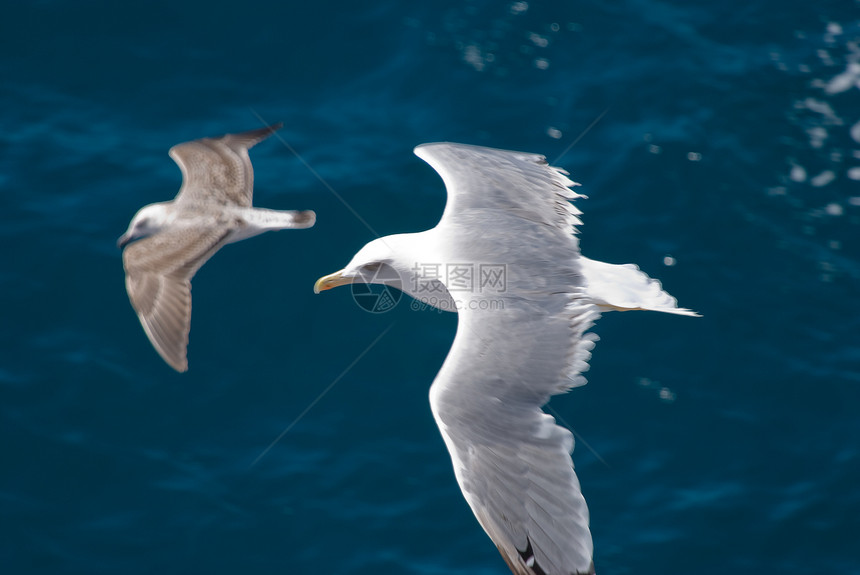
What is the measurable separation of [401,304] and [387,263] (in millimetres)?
1592

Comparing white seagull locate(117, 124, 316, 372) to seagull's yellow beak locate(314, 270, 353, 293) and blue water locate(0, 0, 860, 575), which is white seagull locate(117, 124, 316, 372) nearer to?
seagull's yellow beak locate(314, 270, 353, 293)

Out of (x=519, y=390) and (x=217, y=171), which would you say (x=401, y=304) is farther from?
(x=519, y=390)

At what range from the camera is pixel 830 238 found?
8062 mm

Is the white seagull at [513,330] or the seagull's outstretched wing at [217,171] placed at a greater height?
the seagull's outstretched wing at [217,171]

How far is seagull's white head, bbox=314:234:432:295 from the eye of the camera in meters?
6.05

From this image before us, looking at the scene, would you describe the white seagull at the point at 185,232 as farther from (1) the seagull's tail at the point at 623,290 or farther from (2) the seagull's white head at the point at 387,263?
(1) the seagull's tail at the point at 623,290

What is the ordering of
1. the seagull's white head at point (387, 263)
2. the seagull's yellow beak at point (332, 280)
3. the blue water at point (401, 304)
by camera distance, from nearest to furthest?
1. the seagull's white head at point (387, 263)
2. the seagull's yellow beak at point (332, 280)
3. the blue water at point (401, 304)

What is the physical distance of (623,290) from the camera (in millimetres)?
5957

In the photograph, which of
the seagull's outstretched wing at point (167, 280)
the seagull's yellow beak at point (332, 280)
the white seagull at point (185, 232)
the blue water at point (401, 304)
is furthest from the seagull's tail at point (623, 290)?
the seagull's outstretched wing at point (167, 280)

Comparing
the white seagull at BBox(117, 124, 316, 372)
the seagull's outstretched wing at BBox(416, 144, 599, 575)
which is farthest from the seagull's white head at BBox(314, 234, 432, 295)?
the white seagull at BBox(117, 124, 316, 372)

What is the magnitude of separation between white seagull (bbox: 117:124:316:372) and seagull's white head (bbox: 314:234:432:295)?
42 cm

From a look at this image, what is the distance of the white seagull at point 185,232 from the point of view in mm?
5594

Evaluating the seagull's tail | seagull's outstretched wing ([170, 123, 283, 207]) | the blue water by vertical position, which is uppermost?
seagull's outstretched wing ([170, 123, 283, 207])

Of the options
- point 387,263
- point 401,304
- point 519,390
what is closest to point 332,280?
point 387,263
